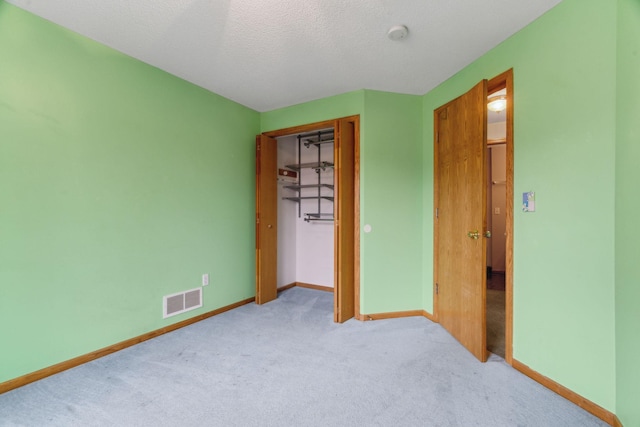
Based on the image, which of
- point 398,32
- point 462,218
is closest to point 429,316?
point 462,218

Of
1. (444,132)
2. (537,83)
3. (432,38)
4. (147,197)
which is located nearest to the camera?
(537,83)

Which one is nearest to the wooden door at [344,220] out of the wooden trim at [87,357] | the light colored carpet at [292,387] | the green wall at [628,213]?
the light colored carpet at [292,387]

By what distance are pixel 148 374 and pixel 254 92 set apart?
2.69 m

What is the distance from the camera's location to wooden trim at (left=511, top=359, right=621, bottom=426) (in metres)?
1.47

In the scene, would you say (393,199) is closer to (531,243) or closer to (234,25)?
(531,243)

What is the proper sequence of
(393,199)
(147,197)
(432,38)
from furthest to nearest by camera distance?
(393,199)
(147,197)
(432,38)

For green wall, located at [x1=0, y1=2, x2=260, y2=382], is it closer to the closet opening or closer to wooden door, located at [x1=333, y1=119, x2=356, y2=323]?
the closet opening

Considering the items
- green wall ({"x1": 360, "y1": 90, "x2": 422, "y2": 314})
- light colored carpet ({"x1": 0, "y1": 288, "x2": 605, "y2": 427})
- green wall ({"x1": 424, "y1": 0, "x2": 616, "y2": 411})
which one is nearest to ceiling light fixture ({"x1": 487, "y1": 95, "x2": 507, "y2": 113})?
green wall ({"x1": 360, "y1": 90, "x2": 422, "y2": 314})

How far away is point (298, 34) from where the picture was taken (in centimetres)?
198

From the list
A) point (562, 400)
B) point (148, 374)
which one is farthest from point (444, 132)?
point (148, 374)

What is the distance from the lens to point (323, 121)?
309cm

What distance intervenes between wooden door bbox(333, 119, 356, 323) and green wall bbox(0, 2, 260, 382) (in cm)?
133

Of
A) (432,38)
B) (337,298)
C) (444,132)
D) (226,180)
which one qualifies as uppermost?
(432,38)

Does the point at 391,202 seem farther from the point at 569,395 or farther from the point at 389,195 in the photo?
the point at 569,395
